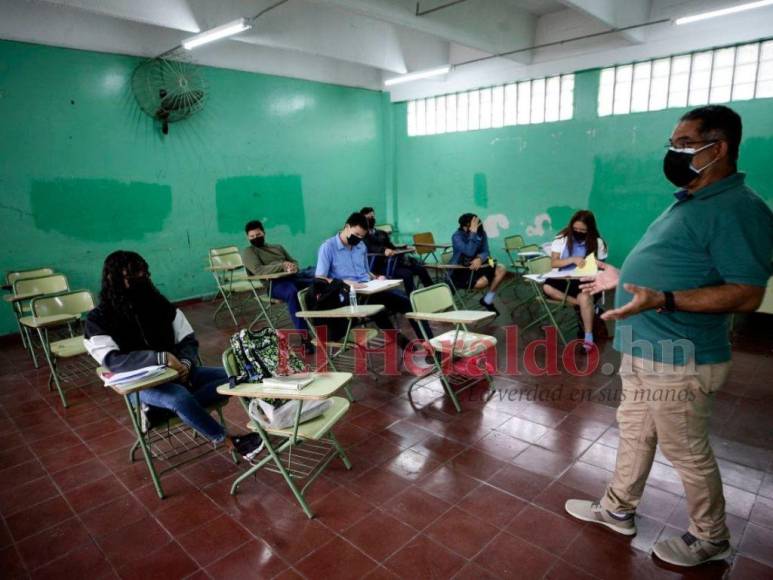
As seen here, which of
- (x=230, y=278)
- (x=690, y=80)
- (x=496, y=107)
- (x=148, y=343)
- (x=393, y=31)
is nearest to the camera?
(x=148, y=343)

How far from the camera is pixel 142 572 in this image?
2.05m

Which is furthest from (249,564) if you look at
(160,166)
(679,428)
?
(160,166)

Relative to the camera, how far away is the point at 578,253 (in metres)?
4.68

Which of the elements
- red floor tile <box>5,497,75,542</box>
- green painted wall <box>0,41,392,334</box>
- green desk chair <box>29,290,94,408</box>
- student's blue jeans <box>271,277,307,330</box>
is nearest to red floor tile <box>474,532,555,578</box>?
red floor tile <box>5,497,75,542</box>

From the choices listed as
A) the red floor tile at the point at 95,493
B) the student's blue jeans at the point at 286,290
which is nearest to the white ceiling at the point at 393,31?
the student's blue jeans at the point at 286,290

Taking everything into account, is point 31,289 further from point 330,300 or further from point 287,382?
point 287,382

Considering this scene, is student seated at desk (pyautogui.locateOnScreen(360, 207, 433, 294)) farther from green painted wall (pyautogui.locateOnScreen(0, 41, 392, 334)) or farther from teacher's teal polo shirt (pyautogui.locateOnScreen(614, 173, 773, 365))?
teacher's teal polo shirt (pyautogui.locateOnScreen(614, 173, 773, 365))

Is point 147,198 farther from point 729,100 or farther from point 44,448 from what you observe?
point 729,100

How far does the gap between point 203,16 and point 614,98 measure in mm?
5579

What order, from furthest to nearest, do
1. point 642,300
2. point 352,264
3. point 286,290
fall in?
point 286,290, point 352,264, point 642,300

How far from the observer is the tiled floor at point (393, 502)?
2055 mm

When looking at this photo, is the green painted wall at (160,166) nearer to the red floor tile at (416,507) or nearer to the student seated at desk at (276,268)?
the student seated at desk at (276,268)

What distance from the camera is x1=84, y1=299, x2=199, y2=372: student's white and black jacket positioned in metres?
2.48

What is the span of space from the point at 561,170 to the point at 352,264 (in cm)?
451
